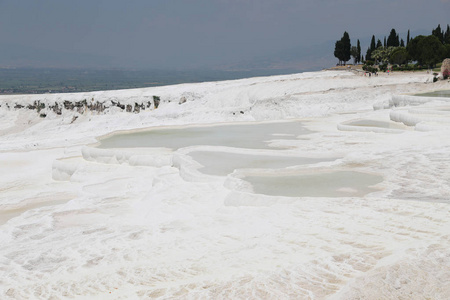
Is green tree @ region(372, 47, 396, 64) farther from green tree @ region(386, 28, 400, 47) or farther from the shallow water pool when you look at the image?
the shallow water pool

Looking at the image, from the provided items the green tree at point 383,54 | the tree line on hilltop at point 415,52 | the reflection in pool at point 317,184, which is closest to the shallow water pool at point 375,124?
the reflection in pool at point 317,184

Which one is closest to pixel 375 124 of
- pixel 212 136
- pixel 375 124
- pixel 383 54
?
pixel 375 124

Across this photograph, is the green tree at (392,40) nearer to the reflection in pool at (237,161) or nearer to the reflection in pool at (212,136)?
the reflection in pool at (212,136)

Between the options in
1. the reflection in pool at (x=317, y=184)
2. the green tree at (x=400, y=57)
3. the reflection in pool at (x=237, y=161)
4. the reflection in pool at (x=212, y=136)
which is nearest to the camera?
the reflection in pool at (x=317, y=184)

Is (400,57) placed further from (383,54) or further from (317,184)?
(317,184)

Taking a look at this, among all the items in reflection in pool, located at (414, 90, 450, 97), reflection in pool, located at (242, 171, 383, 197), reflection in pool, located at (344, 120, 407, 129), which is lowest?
reflection in pool, located at (242, 171, 383, 197)

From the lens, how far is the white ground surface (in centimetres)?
420

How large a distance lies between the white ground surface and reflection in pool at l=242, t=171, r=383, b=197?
28cm

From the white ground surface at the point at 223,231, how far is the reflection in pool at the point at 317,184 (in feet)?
0.92

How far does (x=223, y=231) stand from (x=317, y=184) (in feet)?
6.65

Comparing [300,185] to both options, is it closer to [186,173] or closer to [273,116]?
[186,173]

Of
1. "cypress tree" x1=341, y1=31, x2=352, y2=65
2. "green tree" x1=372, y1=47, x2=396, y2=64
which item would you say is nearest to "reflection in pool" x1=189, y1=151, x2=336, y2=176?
"green tree" x1=372, y1=47, x2=396, y2=64

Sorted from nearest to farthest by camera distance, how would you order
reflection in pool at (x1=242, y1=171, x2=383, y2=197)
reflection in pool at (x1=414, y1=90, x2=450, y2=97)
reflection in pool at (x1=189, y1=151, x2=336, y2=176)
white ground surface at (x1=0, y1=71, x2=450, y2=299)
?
1. white ground surface at (x1=0, y1=71, x2=450, y2=299)
2. reflection in pool at (x1=242, y1=171, x2=383, y2=197)
3. reflection in pool at (x1=189, y1=151, x2=336, y2=176)
4. reflection in pool at (x1=414, y1=90, x2=450, y2=97)

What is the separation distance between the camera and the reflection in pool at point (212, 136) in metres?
11.7
